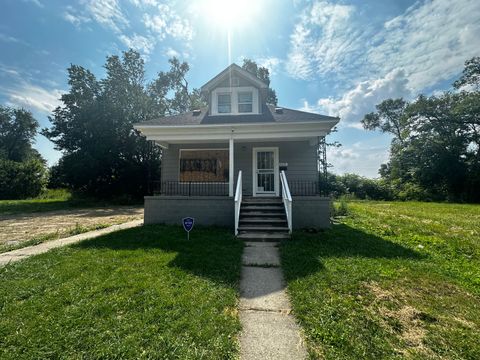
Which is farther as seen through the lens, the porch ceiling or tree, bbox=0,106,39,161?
tree, bbox=0,106,39,161

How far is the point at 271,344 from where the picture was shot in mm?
2467

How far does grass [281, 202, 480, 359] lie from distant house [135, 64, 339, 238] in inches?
103

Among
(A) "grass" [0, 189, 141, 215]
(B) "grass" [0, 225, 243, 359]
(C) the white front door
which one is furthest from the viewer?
(A) "grass" [0, 189, 141, 215]

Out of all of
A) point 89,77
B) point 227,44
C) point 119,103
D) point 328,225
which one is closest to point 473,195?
point 328,225

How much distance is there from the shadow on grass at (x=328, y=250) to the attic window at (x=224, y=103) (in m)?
6.59

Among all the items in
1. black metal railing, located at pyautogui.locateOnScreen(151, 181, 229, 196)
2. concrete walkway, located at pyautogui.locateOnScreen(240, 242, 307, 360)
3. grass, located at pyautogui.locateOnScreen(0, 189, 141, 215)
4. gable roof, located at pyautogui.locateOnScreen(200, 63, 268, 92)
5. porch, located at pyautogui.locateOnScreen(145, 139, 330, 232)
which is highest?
gable roof, located at pyautogui.locateOnScreen(200, 63, 268, 92)

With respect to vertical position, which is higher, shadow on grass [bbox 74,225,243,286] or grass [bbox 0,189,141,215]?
grass [bbox 0,189,141,215]

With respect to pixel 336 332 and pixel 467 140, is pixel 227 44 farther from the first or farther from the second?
pixel 467 140

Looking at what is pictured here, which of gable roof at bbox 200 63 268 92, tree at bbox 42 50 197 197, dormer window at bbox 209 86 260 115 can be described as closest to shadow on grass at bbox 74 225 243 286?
dormer window at bbox 209 86 260 115

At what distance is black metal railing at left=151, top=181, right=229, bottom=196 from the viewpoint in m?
10.2

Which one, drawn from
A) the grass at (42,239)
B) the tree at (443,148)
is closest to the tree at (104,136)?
the grass at (42,239)

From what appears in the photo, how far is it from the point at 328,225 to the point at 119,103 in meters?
22.4

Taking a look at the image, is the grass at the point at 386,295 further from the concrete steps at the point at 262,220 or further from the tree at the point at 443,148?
the tree at the point at 443,148

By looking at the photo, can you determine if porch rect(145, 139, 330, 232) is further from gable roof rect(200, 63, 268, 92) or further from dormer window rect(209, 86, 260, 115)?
gable roof rect(200, 63, 268, 92)
